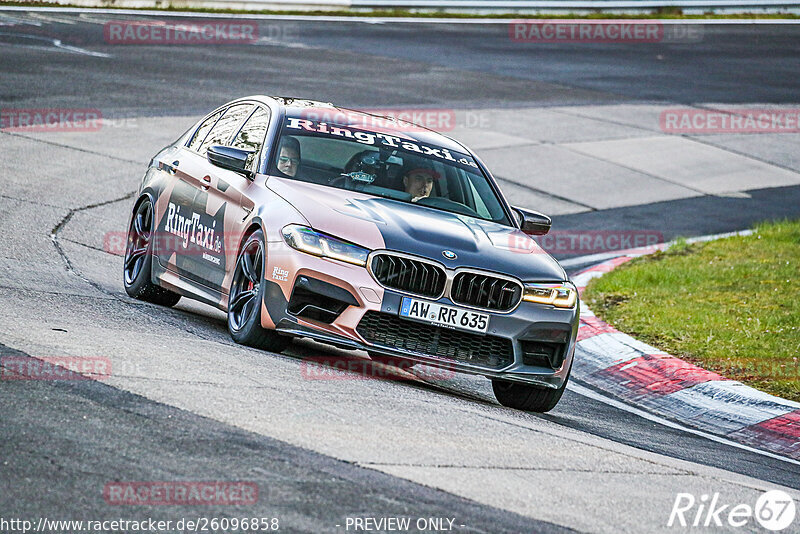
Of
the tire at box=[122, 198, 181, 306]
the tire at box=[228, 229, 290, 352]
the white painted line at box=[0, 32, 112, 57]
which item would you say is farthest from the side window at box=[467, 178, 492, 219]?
the white painted line at box=[0, 32, 112, 57]

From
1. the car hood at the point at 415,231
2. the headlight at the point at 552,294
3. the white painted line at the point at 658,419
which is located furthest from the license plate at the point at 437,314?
the white painted line at the point at 658,419

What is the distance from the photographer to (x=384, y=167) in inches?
351

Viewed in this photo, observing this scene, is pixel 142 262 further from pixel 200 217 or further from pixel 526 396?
pixel 526 396

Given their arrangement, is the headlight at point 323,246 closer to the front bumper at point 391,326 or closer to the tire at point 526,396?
the front bumper at point 391,326

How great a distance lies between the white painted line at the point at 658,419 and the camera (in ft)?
27.1

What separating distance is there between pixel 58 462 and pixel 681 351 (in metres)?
6.36

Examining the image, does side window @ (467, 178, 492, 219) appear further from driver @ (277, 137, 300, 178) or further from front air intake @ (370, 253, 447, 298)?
front air intake @ (370, 253, 447, 298)

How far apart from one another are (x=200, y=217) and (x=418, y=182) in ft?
5.06

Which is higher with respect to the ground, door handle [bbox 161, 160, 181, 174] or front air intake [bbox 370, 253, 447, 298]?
door handle [bbox 161, 160, 181, 174]

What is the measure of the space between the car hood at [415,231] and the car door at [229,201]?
10.5 inches

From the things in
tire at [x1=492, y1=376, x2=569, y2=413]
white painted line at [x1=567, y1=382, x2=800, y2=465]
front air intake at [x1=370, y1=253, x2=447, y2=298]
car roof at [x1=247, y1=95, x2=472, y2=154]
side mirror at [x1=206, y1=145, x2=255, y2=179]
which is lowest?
white painted line at [x1=567, y1=382, x2=800, y2=465]

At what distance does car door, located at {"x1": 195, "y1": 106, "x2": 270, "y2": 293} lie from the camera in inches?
334

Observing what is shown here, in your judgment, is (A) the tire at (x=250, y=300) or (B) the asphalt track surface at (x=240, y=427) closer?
(B) the asphalt track surface at (x=240, y=427)

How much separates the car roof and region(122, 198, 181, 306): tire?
136 cm
